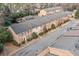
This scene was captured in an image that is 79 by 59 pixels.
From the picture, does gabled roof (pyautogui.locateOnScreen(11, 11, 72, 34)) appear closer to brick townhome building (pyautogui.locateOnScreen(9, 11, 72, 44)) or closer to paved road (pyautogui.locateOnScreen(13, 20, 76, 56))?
brick townhome building (pyautogui.locateOnScreen(9, 11, 72, 44))

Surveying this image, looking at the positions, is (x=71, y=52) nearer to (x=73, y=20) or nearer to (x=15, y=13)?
(x=73, y=20)

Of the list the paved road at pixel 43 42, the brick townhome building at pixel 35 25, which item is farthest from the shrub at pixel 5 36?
the paved road at pixel 43 42

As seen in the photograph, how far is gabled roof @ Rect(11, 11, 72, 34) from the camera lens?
190 centimetres

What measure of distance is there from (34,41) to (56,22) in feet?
0.93

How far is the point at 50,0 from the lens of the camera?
1917mm

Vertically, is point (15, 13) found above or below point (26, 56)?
above

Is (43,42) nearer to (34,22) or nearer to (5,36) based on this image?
(34,22)

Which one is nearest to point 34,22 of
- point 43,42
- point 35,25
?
point 35,25

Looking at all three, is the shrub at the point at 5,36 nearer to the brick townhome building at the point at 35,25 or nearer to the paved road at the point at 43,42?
the brick townhome building at the point at 35,25

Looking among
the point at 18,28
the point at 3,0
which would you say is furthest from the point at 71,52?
the point at 3,0

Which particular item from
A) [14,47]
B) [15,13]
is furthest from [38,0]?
[14,47]

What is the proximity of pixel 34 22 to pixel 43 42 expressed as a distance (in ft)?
0.69

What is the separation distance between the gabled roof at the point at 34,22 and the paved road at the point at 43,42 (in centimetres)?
11

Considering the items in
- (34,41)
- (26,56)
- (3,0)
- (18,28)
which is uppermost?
(3,0)
